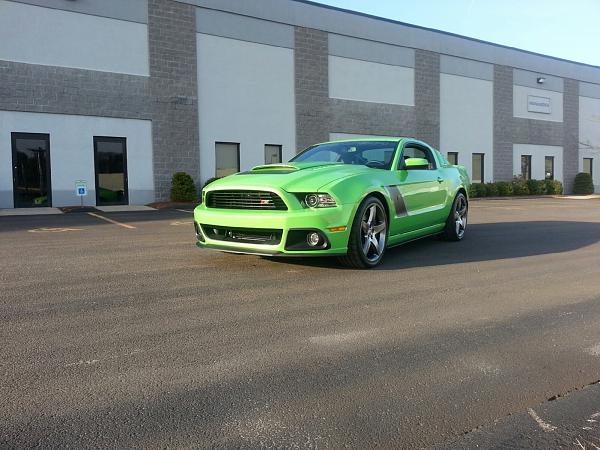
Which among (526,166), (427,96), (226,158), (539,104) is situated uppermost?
(539,104)

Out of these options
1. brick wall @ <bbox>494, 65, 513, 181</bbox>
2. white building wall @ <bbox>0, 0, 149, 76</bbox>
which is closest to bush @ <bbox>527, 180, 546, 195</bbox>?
brick wall @ <bbox>494, 65, 513, 181</bbox>

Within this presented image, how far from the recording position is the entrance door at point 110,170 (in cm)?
1831

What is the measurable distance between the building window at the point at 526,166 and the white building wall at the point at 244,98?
1627 cm

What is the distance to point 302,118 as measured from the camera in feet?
73.8

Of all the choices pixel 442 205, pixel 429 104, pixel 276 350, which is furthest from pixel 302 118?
pixel 276 350

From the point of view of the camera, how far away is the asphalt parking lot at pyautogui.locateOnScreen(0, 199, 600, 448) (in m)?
2.42

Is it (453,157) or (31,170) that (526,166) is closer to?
(453,157)

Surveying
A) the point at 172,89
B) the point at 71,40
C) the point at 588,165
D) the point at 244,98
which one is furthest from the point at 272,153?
the point at 588,165

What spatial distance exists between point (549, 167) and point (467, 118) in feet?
26.3

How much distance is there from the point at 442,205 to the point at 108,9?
15.1 m

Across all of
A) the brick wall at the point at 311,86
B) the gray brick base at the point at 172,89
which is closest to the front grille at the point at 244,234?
the gray brick base at the point at 172,89

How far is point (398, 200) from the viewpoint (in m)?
6.41

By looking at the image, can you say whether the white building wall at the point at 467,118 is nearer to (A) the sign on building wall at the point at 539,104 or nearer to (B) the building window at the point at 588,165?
(A) the sign on building wall at the point at 539,104

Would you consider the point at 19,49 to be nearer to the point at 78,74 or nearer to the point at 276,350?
the point at 78,74
